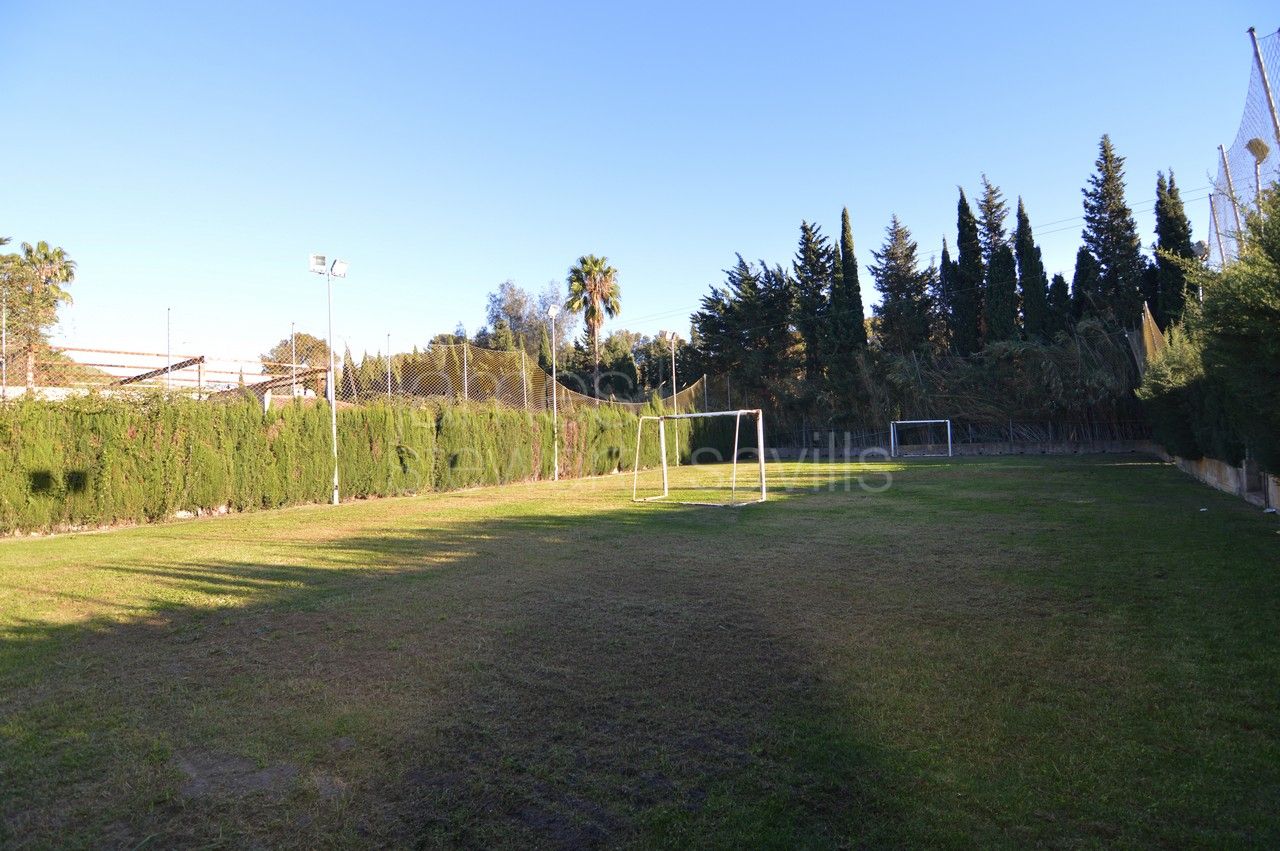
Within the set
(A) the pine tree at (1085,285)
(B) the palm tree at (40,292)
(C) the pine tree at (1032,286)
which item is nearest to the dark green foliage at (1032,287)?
(C) the pine tree at (1032,286)

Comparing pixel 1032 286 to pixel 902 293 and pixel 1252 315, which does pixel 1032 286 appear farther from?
pixel 1252 315

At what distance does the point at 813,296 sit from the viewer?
116ft

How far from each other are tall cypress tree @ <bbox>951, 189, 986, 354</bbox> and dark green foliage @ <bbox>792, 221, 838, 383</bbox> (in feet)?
→ 18.2

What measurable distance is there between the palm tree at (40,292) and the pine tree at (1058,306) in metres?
32.4

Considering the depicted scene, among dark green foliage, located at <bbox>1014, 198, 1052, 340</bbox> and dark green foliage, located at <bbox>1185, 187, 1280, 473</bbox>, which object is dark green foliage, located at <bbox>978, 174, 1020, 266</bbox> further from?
dark green foliage, located at <bbox>1185, 187, 1280, 473</bbox>

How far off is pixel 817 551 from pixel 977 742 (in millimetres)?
4862

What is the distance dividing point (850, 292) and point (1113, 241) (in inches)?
436

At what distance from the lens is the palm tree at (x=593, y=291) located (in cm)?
3469

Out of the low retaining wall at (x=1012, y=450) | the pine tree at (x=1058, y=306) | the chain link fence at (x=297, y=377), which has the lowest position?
the low retaining wall at (x=1012, y=450)

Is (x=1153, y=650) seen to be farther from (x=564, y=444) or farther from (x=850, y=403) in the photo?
(x=850, y=403)

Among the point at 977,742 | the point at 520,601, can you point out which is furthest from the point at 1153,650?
the point at 520,601

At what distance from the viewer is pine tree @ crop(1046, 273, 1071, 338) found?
2938 cm

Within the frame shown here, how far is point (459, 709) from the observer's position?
341 centimetres

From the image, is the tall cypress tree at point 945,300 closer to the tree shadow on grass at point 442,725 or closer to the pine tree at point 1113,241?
the pine tree at point 1113,241
